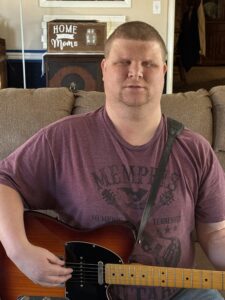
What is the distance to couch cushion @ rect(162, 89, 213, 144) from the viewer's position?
169 centimetres

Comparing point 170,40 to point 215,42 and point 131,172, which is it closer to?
point 131,172

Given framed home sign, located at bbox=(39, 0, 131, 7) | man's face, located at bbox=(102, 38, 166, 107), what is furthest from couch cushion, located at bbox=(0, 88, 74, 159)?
framed home sign, located at bbox=(39, 0, 131, 7)

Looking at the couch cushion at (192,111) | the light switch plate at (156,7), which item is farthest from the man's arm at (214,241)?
the light switch plate at (156,7)

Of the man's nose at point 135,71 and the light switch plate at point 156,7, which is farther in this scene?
the light switch plate at point 156,7

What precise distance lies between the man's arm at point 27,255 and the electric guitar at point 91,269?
5 centimetres

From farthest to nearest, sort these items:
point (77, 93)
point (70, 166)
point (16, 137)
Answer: point (77, 93) → point (16, 137) → point (70, 166)

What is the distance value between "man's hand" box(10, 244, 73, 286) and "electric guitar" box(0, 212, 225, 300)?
49 mm

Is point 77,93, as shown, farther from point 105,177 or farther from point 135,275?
point 135,275

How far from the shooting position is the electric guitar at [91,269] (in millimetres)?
1099

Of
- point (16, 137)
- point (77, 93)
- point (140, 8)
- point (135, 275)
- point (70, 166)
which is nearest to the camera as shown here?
point (135, 275)

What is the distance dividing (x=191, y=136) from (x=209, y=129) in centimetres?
46

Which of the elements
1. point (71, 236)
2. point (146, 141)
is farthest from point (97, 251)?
point (146, 141)

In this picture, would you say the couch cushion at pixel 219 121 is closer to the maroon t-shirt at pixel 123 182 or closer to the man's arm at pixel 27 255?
the maroon t-shirt at pixel 123 182

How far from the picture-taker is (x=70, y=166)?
1212mm
